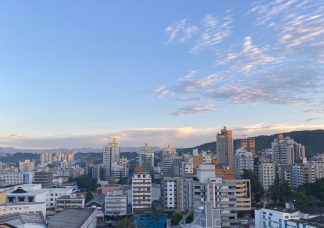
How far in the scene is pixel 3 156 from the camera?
153250mm

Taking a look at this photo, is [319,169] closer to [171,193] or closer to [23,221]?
[171,193]

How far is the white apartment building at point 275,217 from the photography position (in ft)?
62.8

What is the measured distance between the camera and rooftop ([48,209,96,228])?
19172 millimetres

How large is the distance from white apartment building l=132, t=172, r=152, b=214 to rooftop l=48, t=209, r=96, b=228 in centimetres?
628

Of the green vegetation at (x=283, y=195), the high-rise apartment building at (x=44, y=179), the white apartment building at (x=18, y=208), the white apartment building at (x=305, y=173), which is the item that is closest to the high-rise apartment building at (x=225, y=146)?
the white apartment building at (x=305, y=173)

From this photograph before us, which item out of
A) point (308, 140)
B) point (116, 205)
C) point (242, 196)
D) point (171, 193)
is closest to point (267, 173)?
point (242, 196)

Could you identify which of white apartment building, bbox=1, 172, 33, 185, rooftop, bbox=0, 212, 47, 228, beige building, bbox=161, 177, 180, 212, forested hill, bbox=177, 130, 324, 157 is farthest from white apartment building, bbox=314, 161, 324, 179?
white apartment building, bbox=1, 172, 33, 185

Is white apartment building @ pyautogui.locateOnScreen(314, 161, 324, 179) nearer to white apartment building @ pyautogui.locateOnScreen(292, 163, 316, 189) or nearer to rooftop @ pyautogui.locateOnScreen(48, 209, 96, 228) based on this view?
white apartment building @ pyautogui.locateOnScreen(292, 163, 316, 189)

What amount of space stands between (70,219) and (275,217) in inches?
557

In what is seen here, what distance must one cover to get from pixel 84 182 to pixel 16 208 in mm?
30462

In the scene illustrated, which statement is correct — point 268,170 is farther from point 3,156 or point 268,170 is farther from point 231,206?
point 3,156

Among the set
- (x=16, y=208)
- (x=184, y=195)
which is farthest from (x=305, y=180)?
(x=16, y=208)

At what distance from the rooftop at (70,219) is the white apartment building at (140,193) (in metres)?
6.28

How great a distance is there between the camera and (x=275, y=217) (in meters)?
19.9
